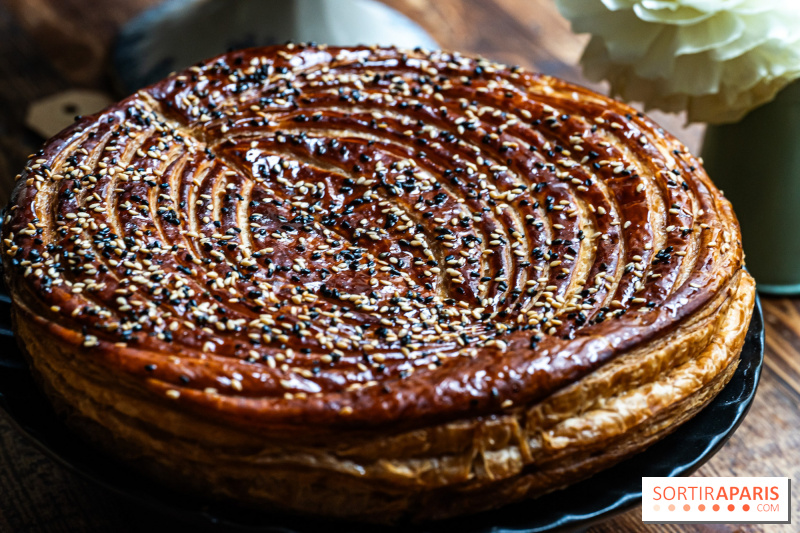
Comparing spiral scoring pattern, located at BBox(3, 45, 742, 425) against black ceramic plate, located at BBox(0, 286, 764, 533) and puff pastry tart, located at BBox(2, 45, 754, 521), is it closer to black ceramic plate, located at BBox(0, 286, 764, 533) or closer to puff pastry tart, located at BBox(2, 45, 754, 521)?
puff pastry tart, located at BBox(2, 45, 754, 521)

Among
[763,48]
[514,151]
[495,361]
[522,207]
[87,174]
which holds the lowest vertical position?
[495,361]

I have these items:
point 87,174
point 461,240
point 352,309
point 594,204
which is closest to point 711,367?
point 594,204

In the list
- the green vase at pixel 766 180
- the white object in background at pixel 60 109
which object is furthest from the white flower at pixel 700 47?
the white object in background at pixel 60 109

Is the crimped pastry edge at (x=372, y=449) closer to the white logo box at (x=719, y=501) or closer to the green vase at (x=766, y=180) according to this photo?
the white logo box at (x=719, y=501)

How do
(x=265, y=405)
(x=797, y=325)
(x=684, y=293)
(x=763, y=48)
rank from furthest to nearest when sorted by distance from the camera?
(x=797, y=325) < (x=763, y=48) < (x=684, y=293) < (x=265, y=405)

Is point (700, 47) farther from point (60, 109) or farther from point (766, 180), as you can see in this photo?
point (60, 109)

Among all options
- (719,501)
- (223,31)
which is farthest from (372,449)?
(223,31)

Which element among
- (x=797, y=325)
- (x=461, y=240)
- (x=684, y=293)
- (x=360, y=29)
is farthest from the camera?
(x=360, y=29)

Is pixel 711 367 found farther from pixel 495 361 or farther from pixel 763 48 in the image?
pixel 763 48
